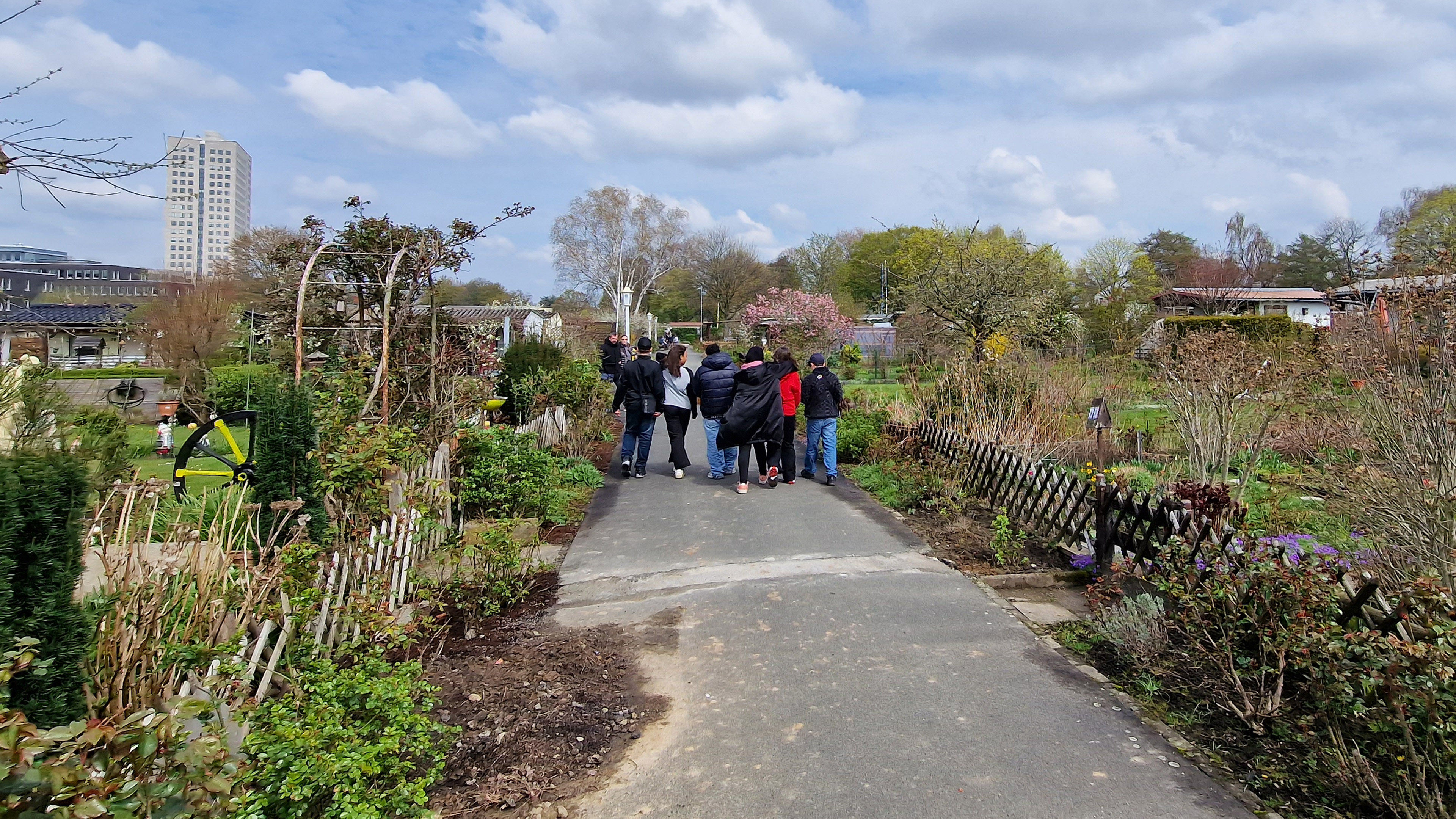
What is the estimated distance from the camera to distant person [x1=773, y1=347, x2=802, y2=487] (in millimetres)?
9609

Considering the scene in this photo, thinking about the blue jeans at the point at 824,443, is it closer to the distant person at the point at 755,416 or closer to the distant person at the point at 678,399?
the distant person at the point at 755,416

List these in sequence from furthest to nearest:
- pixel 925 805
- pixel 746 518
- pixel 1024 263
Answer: pixel 1024 263 < pixel 746 518 < pixel 925 805

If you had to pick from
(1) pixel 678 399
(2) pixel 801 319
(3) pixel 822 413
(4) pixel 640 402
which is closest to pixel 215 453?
(4) pixel 640 402

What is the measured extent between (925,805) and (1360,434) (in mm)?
5348

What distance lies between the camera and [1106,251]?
57.0m

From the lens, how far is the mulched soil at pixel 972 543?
6.58m

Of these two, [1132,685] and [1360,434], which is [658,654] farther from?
[1360,434]

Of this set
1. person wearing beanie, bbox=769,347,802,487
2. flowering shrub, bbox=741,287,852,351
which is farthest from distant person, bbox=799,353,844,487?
flowering shrub, bbox=741,287,852,351

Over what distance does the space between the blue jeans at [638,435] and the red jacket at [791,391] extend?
1.59 metres

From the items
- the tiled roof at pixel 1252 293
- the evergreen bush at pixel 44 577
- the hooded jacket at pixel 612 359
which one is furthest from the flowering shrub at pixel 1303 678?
the tiled roof at pixel 1252 293

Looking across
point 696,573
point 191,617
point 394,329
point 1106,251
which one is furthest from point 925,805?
point 1106,251

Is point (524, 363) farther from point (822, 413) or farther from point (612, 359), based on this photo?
point (822, 413)

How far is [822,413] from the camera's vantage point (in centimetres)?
987

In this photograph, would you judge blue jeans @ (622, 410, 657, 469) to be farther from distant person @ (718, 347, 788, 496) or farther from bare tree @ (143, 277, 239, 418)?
bare tree @ (143, 277, 239, 418)
